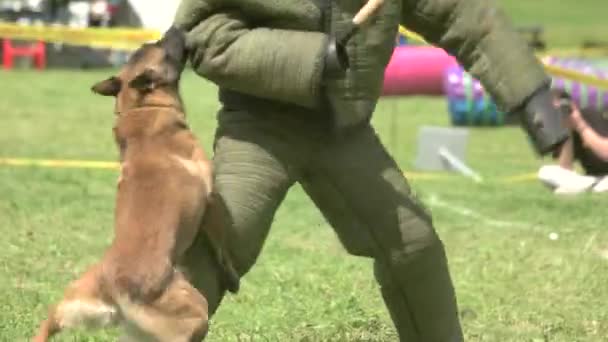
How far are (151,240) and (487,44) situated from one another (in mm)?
1309

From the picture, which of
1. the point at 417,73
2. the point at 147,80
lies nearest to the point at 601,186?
the point at 147,80

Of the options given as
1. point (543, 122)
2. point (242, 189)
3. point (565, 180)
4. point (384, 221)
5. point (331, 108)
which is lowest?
point (565, 180)

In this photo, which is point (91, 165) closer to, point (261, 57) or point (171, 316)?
point (261, 57)

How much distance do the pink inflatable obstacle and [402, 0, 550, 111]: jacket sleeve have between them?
49.7ft

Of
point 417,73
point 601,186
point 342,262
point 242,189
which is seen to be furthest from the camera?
point 417,73

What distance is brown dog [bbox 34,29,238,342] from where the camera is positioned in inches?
137

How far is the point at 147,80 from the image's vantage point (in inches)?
157

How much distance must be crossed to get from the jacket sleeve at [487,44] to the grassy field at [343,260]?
4.88 feet

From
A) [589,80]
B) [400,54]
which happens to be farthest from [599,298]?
[400,54]

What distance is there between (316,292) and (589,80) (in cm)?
617

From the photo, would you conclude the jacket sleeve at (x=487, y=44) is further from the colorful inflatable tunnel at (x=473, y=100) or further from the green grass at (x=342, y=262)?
the colorful inflatable tunnel at (x=473, y=100)

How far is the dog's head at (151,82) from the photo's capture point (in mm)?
3950

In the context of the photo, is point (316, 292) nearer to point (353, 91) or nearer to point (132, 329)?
point (353, 91)

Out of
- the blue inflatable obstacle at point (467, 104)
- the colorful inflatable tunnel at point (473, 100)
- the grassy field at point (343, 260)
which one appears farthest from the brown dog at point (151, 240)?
the blue inflatable obstacle at point (467, 104)
